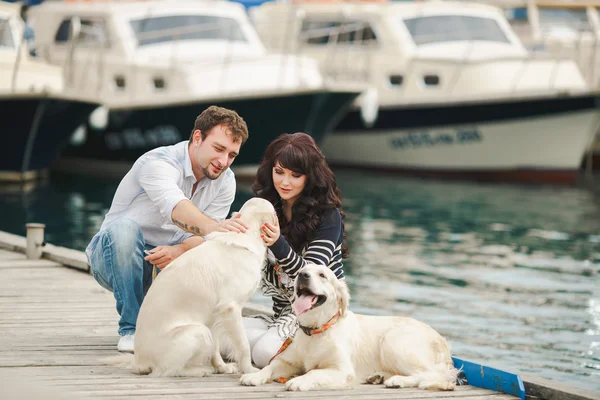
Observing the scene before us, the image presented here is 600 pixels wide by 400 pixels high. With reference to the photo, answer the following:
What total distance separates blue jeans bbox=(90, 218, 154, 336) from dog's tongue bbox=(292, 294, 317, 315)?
109 centimetres

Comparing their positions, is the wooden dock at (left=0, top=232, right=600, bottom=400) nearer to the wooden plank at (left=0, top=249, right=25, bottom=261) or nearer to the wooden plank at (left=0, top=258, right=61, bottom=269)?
the wooden plank at (left=0, top=258, right=61, bottom=269)

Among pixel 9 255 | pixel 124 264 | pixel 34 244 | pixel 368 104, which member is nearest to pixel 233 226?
pixel 124 264

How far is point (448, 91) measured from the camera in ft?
72.3

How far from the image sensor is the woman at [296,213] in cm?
492

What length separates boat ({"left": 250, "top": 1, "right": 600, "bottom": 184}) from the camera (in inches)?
857

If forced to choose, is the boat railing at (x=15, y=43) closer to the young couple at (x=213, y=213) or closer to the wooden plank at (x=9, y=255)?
the wooden plank at (x=9, y=255)

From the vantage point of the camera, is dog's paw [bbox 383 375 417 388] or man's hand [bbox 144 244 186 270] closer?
dog's paw [bbox 383 375 417 388]

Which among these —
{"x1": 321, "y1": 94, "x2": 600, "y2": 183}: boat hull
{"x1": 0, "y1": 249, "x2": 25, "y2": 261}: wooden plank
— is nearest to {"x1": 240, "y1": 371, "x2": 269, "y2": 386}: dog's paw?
{"x1": 0, "y1": 249, "x2": 25, "y2": 261}: wooden plank

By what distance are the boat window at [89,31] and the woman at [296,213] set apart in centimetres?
1601

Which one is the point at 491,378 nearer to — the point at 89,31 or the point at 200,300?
the point at 200,300

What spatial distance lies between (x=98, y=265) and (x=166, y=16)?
50.7 ft

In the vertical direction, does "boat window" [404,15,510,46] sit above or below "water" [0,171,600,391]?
above

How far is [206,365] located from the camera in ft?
15.6

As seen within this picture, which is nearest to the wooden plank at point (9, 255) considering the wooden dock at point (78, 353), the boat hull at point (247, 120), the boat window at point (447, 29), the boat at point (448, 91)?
the wooden dock at point (78, 353)
